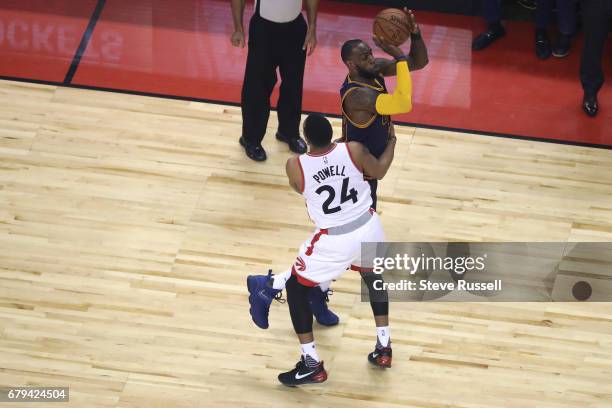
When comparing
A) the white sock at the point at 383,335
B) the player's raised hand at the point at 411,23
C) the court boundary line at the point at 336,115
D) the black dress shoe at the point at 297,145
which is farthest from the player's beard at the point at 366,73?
the court boundary line at the point at 336,115

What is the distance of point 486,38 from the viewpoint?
8.24 m

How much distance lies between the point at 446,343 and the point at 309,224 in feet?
3.92

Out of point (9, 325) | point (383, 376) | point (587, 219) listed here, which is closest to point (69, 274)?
point (9, 325)

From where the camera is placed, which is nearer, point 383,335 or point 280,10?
point 383,335

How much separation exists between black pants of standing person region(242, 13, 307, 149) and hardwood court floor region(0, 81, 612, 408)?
23cm

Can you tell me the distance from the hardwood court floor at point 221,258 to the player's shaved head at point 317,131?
131cm

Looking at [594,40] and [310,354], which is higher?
[594,40]

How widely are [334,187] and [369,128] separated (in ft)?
1.73

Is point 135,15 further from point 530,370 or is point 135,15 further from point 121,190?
point 530,370

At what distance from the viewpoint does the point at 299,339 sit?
5.76 metres

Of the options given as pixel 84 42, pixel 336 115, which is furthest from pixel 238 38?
pixel 84 42

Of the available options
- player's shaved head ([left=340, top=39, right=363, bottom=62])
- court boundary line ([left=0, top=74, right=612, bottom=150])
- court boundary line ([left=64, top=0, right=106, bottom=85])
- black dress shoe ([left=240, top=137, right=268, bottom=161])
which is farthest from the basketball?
court boundary line ([left=64, top=0, right=106, bottom=85])

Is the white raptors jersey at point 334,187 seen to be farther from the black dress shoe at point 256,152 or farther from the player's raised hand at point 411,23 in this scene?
the black dress shoe at point 256,152

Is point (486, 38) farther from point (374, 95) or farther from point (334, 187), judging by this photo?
point (334, 187)
